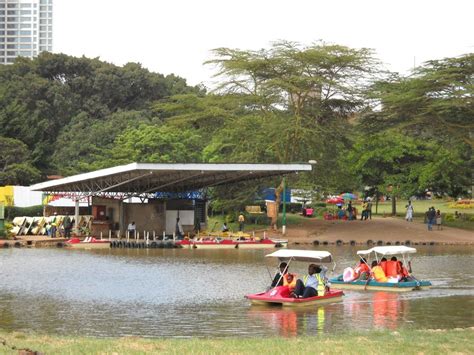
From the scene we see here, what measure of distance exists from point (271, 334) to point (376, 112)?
141ft

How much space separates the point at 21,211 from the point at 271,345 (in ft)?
167

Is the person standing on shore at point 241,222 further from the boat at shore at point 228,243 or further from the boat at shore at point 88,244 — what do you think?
the boat at shore at point 88,244

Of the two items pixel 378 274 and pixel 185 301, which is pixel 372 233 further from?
pixel 185 301

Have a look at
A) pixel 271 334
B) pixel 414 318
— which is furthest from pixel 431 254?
pixel 271 334

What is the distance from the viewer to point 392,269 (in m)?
28.1

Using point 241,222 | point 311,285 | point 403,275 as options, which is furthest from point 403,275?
point 241,222

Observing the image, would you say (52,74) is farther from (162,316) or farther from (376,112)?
(162,316)

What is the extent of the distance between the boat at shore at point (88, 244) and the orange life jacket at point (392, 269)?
69.7 ft

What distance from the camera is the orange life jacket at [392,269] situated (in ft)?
92.0

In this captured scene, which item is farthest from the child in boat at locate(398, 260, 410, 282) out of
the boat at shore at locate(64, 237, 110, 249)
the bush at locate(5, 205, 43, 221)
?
the bush at locate(5, 205, 43, 221)

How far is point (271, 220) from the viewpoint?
6069 cm

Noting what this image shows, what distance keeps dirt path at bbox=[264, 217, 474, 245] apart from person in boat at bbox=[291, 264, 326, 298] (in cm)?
2699

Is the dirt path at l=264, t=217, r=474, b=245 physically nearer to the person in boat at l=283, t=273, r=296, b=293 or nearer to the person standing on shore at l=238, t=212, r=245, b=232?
the person standing on shore at l=238, t=212, r=245, b=232

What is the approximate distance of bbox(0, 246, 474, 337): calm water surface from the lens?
19.2 m
